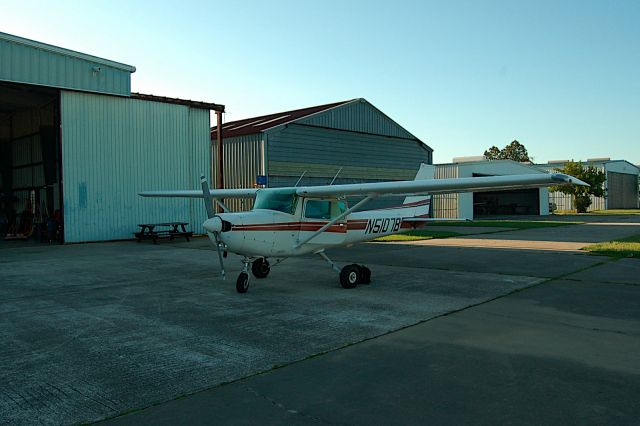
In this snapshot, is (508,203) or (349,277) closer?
(349,277)

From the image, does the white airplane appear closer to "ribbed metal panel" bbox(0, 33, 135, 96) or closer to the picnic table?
the picnic table

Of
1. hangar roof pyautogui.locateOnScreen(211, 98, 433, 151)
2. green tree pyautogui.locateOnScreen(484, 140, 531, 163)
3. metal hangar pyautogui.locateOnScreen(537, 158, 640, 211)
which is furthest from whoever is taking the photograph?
green tree pyautogui.locateOnScreen(484, 140, 531, 163)

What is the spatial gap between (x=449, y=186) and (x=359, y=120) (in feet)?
69.4

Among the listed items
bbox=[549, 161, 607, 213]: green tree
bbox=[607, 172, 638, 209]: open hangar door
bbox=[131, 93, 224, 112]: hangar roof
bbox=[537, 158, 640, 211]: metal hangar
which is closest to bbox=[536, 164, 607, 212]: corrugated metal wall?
bbox=[537, 158, 640, 211]: metal hangar

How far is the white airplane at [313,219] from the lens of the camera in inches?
341

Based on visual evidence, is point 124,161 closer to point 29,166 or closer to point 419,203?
point 29,166

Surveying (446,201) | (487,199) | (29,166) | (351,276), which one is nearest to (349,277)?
(351,276)

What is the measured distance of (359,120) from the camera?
29688 millimetres

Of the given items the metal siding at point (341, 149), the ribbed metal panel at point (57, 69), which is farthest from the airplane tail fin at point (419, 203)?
the ribbed metal panel at point (57, 69)

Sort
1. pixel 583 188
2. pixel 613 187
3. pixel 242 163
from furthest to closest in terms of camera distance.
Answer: pixel 613 187
pixel 583 188
pixel 242 163

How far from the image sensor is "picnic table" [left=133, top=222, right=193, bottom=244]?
20547mm

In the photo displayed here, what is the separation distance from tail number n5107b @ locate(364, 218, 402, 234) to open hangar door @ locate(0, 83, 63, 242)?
1525 cm

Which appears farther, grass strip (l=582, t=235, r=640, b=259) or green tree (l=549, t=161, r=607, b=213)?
green tree (l=549, t=161, r=607, b=213)

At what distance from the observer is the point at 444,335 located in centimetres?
605
